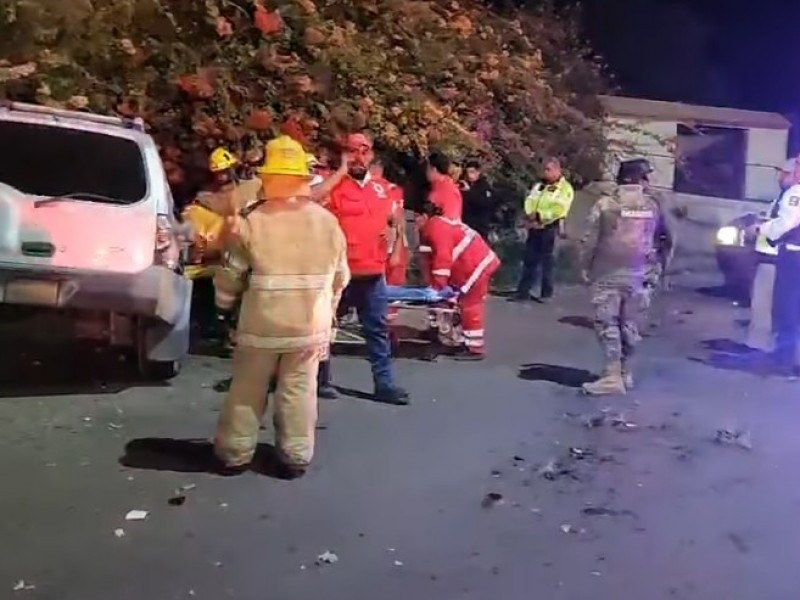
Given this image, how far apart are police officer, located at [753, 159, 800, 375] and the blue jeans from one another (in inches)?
137

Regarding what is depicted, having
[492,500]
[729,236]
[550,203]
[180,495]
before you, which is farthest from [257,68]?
[492,500]

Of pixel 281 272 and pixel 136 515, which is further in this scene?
pixel 281 272

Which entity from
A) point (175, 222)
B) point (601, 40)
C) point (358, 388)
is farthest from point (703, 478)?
point (601, 40)

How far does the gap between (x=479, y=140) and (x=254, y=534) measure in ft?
36.6

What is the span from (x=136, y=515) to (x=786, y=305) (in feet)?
20.5

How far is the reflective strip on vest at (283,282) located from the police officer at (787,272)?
4867 mm

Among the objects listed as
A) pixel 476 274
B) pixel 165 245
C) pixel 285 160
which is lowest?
pixel 476 274

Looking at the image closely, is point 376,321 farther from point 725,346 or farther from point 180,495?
point 725,346

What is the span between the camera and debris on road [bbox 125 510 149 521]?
19.6ft

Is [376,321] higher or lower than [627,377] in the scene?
higher

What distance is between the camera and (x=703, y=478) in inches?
277

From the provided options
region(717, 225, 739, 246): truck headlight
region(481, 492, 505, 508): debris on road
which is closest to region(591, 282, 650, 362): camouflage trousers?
region(481, 492, 505, 508): debris on road

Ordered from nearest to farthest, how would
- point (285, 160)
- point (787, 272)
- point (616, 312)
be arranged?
point (285, 160), point (616, 312), point (787, 272)

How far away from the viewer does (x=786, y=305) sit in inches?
407
